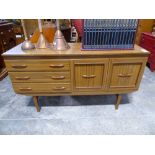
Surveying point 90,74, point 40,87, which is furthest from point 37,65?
Answer: point 90,74

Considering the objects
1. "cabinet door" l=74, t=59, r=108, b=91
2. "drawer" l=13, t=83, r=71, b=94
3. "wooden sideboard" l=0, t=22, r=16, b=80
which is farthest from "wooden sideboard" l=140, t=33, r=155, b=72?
"wooden sideboard" l=0, t=22, r=16, b=80

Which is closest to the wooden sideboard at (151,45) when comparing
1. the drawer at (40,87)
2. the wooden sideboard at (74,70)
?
the wooden sideboard at (74,70)

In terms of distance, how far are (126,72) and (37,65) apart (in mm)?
907

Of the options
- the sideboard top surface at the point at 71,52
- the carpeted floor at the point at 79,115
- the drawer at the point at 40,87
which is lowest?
the carpeted floor at the point at 79,115

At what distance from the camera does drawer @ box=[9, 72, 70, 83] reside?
1325 mm

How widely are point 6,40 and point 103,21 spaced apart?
205cm

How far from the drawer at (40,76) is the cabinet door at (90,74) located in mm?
117

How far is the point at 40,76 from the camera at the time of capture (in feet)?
4.42

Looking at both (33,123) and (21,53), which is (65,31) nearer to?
(21,53)

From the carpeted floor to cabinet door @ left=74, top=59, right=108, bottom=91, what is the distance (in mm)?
411

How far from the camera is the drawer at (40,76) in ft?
4.35

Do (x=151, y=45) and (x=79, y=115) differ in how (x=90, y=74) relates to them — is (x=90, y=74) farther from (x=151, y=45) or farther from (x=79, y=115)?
(x=151, y=45)

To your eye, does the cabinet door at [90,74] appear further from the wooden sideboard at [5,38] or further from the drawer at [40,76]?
the wooden sideboard at [5,38]
